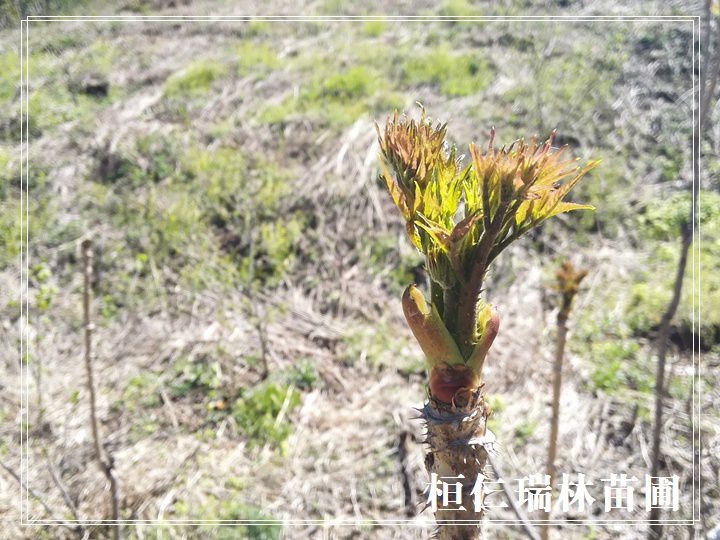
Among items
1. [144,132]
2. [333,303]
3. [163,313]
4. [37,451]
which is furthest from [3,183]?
[333,303]

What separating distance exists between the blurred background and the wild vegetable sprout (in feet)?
6.43

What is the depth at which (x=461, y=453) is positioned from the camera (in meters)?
0.68

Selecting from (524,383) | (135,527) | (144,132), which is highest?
(144,132)

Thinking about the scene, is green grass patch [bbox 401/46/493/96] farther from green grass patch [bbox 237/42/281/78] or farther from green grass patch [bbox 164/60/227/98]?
green grass patch [bbox 164/60/227/98]

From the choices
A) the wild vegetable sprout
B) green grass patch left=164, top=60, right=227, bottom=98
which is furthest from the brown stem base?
green grass patch left=164, top=60, right=227, bottom=98

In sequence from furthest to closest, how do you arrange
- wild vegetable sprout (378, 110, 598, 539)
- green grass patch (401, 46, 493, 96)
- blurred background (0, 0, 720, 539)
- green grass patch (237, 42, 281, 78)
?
1. green grass patch (237, 42, 281, 78)
2. green grass patch (401, 46, 493, 96)
3. blurred background (0, 0, 720, 539)
4. wild vegetable sprout (378, 110, 598, 539)

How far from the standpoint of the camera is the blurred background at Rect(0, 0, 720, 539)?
281 cm

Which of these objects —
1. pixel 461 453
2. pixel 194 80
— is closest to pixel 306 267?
pixel 194 80

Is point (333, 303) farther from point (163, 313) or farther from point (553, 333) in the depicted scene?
point (553, 333)

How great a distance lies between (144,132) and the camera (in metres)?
5.14

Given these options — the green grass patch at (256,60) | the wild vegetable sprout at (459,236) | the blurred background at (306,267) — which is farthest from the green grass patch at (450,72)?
the wild vegetable sprout at (459,236)

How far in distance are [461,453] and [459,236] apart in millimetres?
275

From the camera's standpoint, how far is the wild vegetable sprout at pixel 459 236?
0.57 meters

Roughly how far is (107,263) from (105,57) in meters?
3.17
